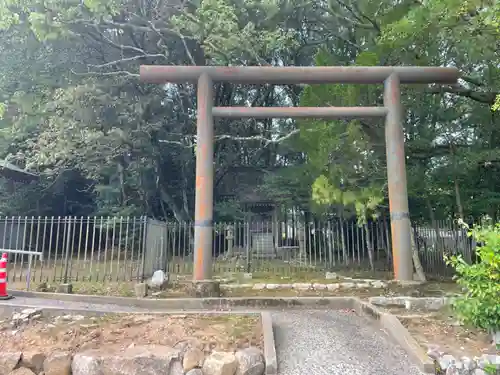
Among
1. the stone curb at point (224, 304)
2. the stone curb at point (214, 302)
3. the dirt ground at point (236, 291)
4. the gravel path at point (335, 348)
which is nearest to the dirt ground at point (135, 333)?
the stone curb at point (224, 304)

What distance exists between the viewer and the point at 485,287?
4750mm

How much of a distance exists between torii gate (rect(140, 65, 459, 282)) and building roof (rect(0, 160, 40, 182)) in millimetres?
9787

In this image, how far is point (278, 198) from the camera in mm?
17656

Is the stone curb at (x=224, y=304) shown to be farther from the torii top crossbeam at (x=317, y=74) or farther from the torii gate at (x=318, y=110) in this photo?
the torii top crossbeam at (x=317, y=74)

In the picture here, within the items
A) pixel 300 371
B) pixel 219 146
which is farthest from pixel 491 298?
pixel 219 146

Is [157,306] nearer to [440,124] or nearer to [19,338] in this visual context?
[19,338]

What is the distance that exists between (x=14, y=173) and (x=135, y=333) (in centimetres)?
1424

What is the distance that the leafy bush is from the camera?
4.71 metres

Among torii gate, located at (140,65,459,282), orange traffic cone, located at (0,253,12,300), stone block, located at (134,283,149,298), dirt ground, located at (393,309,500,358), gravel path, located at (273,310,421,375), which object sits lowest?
gravel path, located at (273,310,421,375)

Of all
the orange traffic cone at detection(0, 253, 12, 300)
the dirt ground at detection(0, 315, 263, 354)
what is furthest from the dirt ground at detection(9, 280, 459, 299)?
the dirt ground at detection(0, 315, 263, 354)

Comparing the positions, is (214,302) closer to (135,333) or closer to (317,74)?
(135,333)

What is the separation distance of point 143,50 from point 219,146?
6075 millimetres

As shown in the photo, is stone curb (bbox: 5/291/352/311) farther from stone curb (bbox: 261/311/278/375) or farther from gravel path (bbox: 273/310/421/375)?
stone curb (bbox: 261/311/278/375)

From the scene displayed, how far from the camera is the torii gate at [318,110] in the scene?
7879 mm
